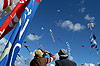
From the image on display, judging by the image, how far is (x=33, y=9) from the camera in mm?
5418

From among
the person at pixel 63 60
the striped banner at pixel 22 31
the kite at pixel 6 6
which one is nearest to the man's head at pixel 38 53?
the person at pixel 63 60

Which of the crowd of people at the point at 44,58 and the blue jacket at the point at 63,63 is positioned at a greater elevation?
the crowd of people at the point at 44,58

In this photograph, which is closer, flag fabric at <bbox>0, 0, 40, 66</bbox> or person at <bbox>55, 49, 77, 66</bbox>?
flag fabric at <bbox>0, 0, 40, 66</bbox>

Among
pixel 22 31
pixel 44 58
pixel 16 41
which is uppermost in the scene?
pixel 22 31

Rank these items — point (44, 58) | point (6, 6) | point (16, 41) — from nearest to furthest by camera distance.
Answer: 1. point (16, 41)
2. point (44, 58)
3. point (6, 6)

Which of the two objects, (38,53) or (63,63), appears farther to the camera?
(38,53)

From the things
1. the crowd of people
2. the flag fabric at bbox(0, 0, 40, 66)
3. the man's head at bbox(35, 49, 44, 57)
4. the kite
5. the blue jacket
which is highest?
the kite

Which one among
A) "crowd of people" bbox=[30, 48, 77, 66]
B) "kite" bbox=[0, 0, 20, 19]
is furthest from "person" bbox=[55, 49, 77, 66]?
"kite" bbox=[0, 0, 20, 19]

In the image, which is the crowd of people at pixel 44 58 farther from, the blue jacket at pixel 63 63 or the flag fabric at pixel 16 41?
the flag fabric at pixel 16 41

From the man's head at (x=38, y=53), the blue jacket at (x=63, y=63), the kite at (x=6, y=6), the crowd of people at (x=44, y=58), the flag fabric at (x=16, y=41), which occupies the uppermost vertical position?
the kite at (x=6, y=6)

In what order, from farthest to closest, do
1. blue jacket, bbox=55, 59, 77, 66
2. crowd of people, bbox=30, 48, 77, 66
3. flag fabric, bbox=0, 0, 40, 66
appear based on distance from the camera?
crowd of people, bbox=30, 48, 77, 66, blue jacket, bbox=55, 59, 77, 66, flag fabric, bbox=0, 0, 40, 66

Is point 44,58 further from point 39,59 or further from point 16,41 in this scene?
point 16,41

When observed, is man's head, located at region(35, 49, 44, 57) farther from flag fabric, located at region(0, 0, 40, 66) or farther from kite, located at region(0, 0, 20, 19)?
kite, located at region(0, 0, 20, 19)

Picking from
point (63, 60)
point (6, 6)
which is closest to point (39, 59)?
point (63, 60)
